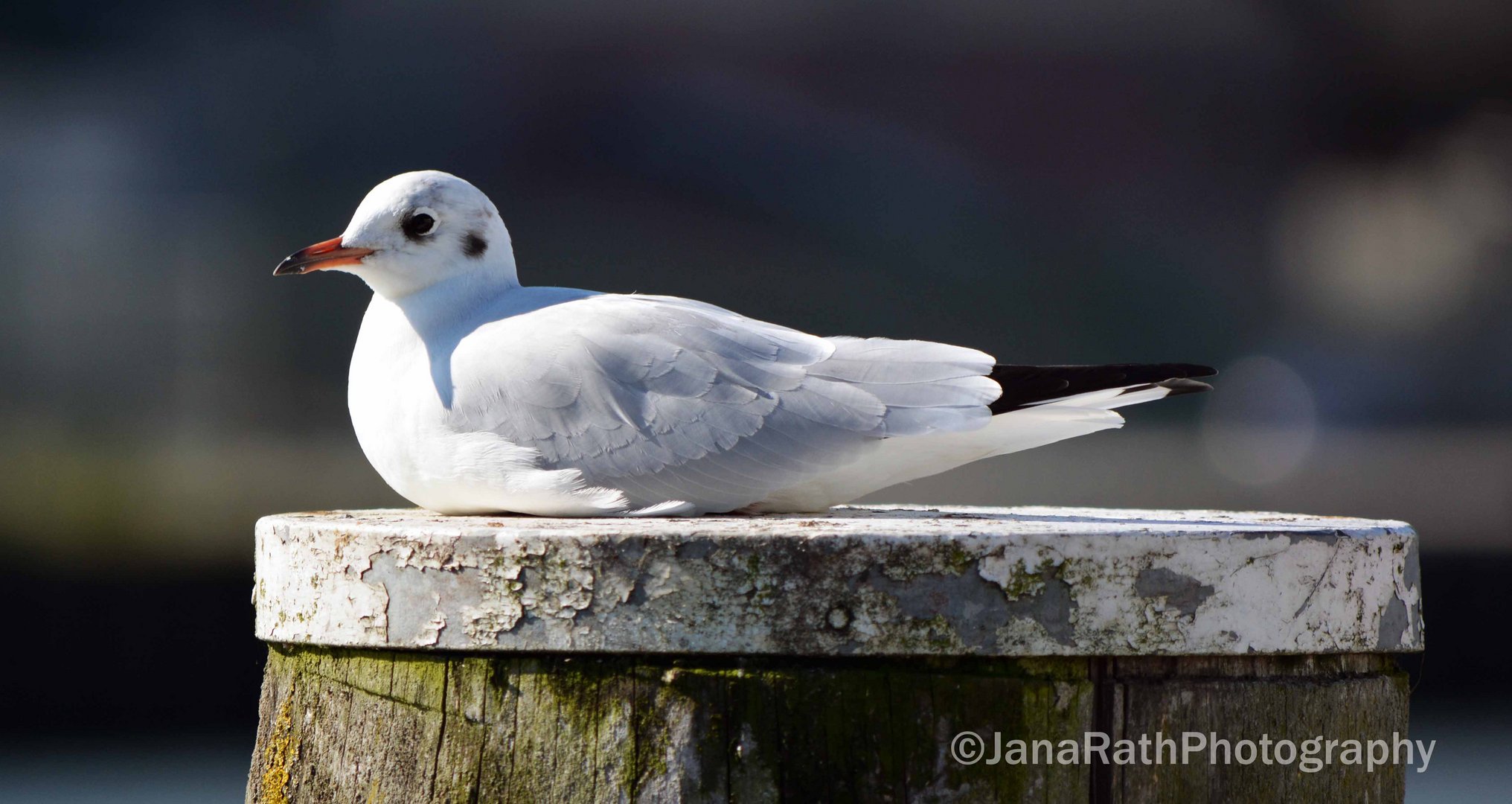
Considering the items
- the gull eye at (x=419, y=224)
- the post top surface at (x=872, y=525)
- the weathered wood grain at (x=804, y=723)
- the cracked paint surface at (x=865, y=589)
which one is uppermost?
the gull eye at (x=419, y=224)

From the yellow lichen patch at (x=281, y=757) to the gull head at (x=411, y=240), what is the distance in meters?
0.92

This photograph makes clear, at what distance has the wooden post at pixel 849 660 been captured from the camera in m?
1.88

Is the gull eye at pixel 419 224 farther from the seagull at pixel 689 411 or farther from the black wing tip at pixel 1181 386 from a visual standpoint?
the black wing tip at pixel 1181 386

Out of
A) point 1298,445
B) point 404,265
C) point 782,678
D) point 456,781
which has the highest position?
point 1298,445

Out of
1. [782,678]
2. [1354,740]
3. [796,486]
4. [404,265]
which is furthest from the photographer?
[404,265]

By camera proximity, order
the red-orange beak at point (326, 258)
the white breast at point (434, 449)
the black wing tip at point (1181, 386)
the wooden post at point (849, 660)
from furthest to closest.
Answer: the red-orange beak at point (326, 258) < the black wing tip at point (1181, 386) < the white breast at point (434, 449) < the wooden post at point (849, 660)

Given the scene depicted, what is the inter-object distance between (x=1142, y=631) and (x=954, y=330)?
288 inches

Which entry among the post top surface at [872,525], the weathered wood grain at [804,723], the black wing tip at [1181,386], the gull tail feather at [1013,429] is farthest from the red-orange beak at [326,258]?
the black wing tip at [1181,386]

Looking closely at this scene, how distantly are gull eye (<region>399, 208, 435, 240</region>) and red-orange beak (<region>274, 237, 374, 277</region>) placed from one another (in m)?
0.07

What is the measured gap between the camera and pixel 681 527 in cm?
194

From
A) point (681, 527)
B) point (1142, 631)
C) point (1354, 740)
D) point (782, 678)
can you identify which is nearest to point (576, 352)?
point (681, 527)

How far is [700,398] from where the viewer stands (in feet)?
8.20

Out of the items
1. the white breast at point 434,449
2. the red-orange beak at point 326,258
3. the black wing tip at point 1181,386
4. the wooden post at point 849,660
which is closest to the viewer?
the wooden post at point 849,660

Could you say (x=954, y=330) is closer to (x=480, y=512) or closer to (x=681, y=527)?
(x=480, y=512)
